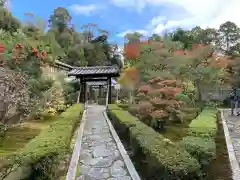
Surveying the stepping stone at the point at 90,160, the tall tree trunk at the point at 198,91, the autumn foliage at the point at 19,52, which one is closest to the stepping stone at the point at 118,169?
the stepping stone at the point at 90,160

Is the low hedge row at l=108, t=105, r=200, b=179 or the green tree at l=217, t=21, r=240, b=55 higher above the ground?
the green tree at l=217, t=21, r=240, b=55

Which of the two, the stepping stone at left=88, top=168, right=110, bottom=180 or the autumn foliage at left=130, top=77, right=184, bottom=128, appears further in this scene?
the autumn foliage at left=130, top=77, right=184, bottom=128

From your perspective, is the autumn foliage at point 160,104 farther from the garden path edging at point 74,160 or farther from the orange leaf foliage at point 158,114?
the garden path edging at point 74,160

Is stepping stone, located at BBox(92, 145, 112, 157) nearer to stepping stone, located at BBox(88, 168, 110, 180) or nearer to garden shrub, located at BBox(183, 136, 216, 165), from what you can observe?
stepping stone, located at BBox(88, 168, 110, 180)

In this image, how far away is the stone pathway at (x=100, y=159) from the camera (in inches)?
213

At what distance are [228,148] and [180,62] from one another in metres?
8.96

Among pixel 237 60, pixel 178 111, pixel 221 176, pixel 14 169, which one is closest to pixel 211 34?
pixel 237 60

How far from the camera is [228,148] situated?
780 cm

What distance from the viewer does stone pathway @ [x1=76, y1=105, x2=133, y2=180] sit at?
5418 millimetres

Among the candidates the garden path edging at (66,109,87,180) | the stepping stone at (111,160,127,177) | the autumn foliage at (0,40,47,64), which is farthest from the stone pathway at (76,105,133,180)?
the autumn foliage at (0,40,47,64)

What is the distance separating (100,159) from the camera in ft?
21.3

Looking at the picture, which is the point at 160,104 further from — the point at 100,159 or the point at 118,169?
the point at 118,169

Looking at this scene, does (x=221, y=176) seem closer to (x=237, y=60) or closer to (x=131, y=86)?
(x=131, y=86)

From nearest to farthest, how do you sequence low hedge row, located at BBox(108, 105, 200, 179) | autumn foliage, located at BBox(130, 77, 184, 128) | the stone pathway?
low hedge row, located at BBox(108, 105, 200, 179) < the stone pathway < autumn foliage, located at BBox(130, 77, 184, 128)
